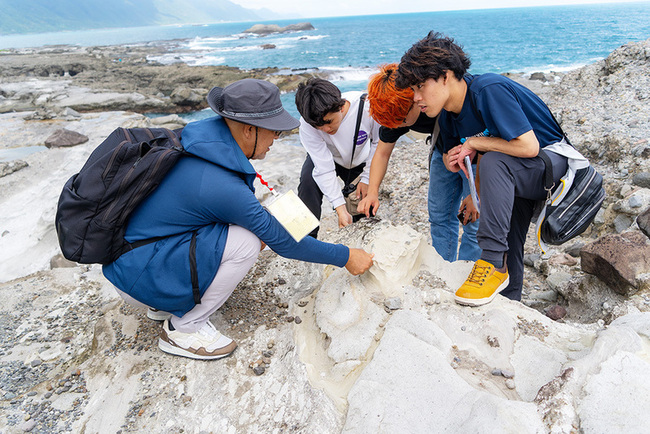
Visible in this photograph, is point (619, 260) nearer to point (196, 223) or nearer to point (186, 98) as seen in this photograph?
point (196, 223)

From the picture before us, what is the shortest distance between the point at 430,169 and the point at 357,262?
120 cm

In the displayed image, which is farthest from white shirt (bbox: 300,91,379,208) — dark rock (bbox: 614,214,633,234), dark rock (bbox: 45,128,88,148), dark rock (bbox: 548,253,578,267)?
dark rock (bbox: 45,128,88,148)

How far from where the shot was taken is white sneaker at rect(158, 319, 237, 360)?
2.24 meters

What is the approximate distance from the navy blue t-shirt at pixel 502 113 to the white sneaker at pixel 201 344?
1.93 meters

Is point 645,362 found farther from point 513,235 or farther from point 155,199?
point 155,199

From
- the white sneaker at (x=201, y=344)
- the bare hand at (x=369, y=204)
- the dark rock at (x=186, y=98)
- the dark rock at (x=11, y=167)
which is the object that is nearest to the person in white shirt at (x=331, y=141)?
the bare hand at (x=369, y=204)

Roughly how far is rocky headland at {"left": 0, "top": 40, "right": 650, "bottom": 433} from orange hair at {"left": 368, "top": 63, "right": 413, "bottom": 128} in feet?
2.56

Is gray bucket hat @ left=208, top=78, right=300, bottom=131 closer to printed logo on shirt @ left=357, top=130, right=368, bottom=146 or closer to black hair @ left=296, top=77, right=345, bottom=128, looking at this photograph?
black hair @ left=296, top=77, right=345, bottom=128

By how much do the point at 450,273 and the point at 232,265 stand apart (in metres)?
1.38

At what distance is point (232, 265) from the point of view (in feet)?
7.15

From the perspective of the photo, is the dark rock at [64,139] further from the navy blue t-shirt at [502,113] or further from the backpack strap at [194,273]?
the navy blue t-shirt at [502,113]

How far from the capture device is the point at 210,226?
6.87ft

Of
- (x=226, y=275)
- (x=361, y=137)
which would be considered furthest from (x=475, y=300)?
(x=361, y=137)

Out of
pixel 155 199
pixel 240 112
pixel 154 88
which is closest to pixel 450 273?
pixel 240 112
